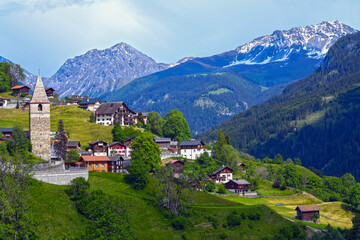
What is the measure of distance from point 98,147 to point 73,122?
94.4 ft

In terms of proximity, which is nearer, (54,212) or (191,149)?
(54,212)

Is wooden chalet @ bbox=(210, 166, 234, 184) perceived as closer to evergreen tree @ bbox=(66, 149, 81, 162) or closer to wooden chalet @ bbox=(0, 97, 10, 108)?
evergreen tree @ bbox=(66, 149, 81, 162)

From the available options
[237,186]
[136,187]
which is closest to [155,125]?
[237,186]

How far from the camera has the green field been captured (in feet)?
250

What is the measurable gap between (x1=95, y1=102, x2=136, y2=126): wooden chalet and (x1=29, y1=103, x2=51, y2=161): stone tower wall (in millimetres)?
54843

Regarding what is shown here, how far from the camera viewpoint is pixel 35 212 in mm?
74875

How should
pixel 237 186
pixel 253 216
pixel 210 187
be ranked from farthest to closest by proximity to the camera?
pixel 237 186, pixel 210 187, pixel 253 216

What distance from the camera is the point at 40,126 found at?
108m

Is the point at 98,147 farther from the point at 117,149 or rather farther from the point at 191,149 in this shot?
the point at 191,149

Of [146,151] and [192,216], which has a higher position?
[146,151]

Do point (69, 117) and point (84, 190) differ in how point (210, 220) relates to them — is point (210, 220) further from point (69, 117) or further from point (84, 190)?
point (69, 117)

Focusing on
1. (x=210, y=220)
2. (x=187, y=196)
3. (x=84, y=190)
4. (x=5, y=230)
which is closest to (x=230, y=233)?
(x=210, y=220)

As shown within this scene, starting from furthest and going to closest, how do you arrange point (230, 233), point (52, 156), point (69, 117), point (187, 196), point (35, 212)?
point (69, 117) → point (52, 156) → point (187, 196) → point (230, 233) → point (35, 212)

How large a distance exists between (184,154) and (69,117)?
45.4 m
